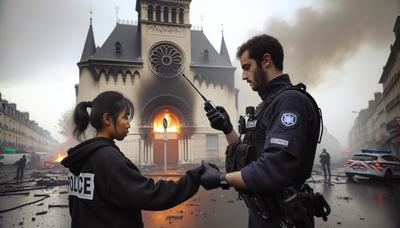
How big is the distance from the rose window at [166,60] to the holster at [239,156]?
67.3 ft

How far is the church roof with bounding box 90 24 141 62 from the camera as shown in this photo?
71.1ft

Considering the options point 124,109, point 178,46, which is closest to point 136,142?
point 178,46

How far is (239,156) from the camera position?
1.87 meters

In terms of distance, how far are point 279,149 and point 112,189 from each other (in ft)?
3.47

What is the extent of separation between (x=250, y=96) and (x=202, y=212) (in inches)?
995

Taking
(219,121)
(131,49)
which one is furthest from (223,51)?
(219,121)

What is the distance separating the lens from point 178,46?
22984mm

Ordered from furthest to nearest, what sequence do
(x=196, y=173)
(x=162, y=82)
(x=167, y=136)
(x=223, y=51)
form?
(x=223, y=51), (x=167, y=136), (x=162, y=82), (x=196, y=173)

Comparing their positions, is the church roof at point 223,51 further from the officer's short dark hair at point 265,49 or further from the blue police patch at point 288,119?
the blue police patch at point 288,119

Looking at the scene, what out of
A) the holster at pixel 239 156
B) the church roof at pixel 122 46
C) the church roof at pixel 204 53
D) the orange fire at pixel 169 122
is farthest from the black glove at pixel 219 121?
the church roof at pixel 204 53

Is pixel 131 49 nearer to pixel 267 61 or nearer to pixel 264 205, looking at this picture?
pixel 267 61

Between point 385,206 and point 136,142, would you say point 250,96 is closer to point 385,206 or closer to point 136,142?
point 136,142

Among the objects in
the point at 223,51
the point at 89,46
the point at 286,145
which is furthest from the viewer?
the point at 223,51

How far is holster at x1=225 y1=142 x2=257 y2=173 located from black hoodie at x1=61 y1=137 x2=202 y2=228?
0.29m
